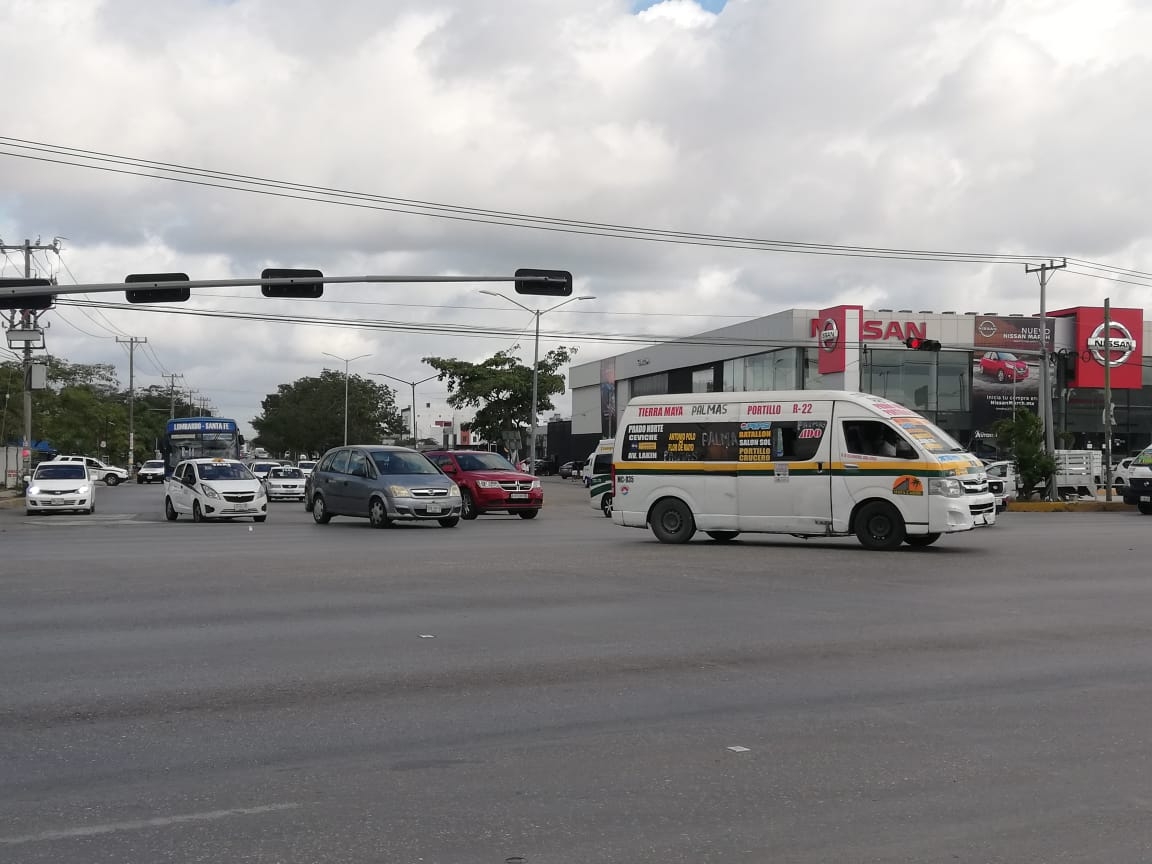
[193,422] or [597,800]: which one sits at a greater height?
[193,422]

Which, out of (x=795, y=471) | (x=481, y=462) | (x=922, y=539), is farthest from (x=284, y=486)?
(x=922, y=539)

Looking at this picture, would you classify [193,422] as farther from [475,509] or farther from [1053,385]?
[1053,385]

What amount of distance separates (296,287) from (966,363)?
47.5m

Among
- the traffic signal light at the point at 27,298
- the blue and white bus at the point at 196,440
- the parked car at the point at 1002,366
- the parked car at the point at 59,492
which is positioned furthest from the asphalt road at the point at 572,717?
the parked car at the point at 1002,366

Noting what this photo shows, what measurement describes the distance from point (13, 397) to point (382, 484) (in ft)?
190

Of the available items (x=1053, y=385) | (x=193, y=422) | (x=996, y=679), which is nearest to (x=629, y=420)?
(x=996, y=679)

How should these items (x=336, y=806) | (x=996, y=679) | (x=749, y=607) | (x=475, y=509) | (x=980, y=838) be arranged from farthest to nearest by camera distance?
(x=475, y=509)
(x=749, y=607)
(x=996, y=679)
(x=336, y=806)
(x=980, y=838)

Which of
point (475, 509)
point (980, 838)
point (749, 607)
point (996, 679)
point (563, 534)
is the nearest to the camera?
point (980, 838)

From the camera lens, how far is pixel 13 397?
76.1 meters

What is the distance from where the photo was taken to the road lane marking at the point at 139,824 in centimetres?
511

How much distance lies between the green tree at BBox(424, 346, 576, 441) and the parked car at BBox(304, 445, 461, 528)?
45.6m

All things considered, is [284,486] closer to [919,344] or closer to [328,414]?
[919,344]

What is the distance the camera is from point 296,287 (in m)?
26.2

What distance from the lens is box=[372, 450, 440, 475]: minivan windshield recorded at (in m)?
27.2
